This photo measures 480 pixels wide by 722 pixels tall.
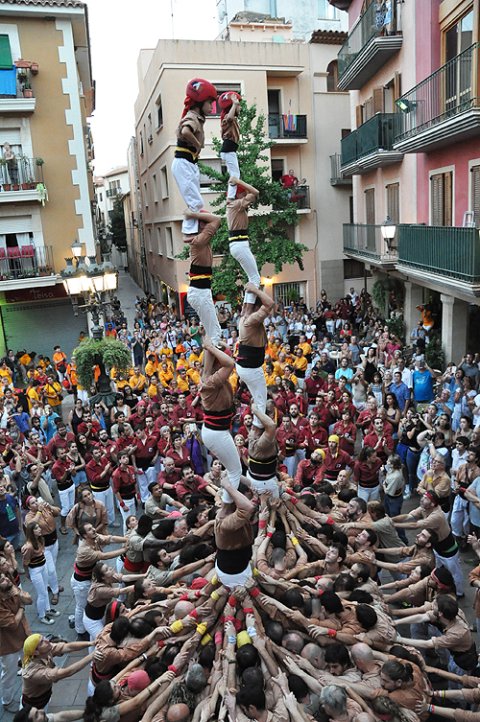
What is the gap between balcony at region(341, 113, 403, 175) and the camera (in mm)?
16875

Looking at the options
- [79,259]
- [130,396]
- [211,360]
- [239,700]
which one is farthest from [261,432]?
[79,259]

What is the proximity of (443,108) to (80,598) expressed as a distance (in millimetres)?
12818

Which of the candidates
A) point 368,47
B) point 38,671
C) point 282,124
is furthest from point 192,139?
point 282,124

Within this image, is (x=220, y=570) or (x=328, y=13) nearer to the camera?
(x=220, y=570)

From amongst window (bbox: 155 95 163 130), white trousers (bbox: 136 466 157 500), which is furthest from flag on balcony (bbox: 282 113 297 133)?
white trousers (bbox: 136 466 157 500)

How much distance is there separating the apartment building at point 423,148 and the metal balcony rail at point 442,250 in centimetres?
2

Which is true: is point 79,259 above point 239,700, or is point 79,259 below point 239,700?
above

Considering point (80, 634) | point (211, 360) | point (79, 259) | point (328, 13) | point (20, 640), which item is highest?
point (328, 13)

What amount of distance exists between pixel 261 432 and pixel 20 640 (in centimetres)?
334

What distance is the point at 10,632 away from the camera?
6301 mm

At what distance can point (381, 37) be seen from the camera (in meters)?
16.3

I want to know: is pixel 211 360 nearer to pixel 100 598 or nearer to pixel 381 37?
pixel 100 598

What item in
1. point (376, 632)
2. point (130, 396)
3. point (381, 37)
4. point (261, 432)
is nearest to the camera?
point (376, 632)

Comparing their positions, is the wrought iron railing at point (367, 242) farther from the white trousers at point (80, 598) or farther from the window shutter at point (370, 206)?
the white trousers at point (80, 598)
